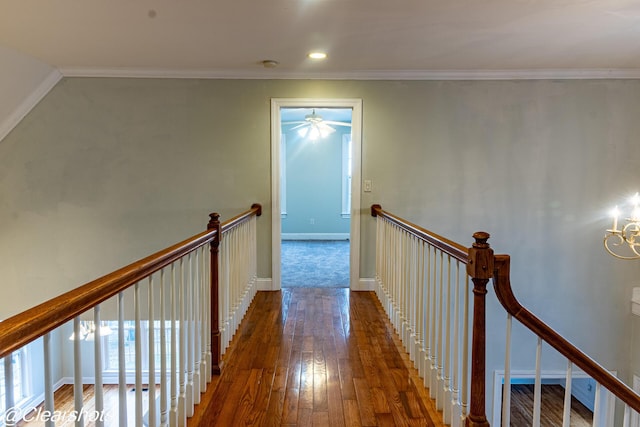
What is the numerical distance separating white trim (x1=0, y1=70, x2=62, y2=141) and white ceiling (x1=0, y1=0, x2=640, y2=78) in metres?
0.16

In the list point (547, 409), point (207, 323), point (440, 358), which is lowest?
point (547, 409)

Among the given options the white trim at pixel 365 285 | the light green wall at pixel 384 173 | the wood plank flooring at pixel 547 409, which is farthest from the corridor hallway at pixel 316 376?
the wood plank flooring at pixel 547 409

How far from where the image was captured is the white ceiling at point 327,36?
249cm

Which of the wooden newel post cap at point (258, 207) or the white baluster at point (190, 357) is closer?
the white baluster at point (190, 357)

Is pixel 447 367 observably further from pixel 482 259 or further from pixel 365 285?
pixel 365 285

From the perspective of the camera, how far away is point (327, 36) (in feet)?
9.79

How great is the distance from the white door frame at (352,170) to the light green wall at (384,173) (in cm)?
8

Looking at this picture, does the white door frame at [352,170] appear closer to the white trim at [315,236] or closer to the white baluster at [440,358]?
the white baluster at [440,358]

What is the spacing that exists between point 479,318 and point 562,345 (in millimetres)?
288

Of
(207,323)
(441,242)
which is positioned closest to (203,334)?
(207,323)

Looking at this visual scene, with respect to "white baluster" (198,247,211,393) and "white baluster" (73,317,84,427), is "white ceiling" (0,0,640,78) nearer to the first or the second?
"white baluster" (198,247,211,393)

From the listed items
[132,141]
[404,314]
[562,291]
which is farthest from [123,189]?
[562,291]

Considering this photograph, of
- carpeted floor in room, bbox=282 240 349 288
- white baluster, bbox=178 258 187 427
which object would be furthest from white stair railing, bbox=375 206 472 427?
white baluster, bbox=178 258 187 427

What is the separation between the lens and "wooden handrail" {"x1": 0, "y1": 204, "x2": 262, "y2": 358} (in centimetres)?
77
